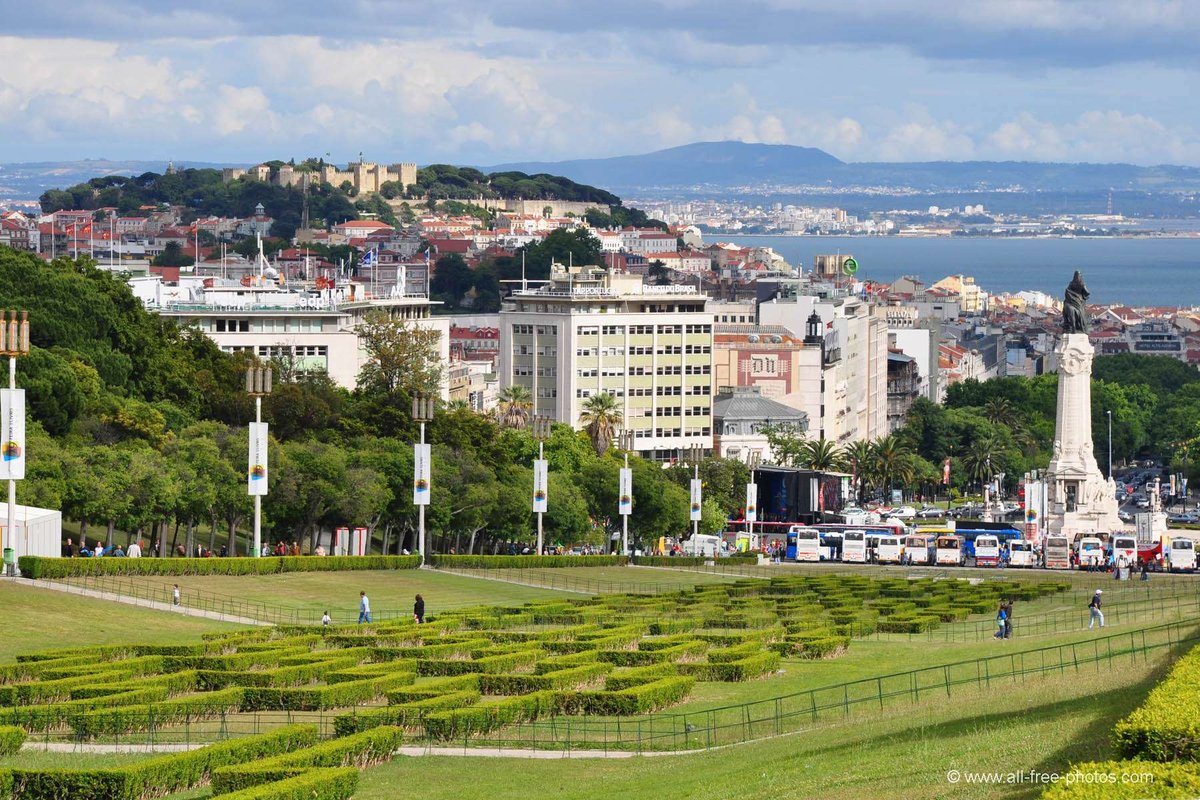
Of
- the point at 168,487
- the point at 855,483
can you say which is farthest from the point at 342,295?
the point at 168,487

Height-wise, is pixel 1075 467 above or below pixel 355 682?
above

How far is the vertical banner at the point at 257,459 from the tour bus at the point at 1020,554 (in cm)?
3481

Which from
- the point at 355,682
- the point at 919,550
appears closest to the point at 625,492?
the point at 919,550

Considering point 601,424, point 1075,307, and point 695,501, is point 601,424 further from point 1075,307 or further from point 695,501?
point 1075,307

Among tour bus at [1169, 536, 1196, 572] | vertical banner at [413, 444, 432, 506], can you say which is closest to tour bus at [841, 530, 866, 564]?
tour bus at [1169, 536, 1196, 572]

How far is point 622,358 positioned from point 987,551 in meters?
65.5

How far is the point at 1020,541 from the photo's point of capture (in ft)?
304

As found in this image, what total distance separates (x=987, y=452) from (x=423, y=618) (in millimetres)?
114410

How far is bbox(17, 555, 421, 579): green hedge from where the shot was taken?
5788 centimetres

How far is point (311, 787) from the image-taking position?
29547 mm

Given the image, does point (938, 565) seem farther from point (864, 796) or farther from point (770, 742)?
point (864, 796)

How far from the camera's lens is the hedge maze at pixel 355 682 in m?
31.3

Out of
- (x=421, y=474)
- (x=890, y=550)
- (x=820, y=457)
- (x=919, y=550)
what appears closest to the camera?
(x=421, y=474)

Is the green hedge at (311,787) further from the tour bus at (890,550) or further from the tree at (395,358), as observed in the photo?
the tree at (395,358)
